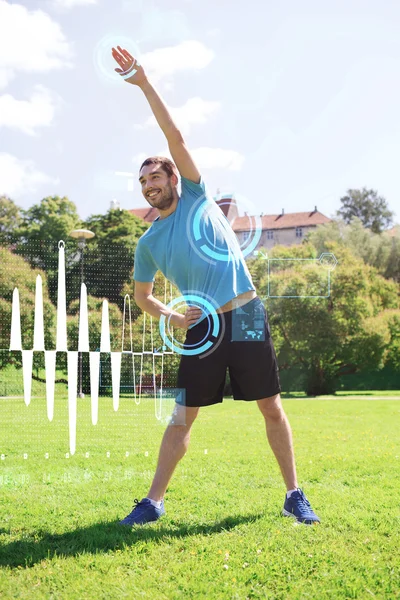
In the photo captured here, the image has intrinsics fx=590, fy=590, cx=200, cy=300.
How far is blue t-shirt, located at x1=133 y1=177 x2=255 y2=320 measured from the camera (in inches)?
129

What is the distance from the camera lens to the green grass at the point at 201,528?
2.45 meters

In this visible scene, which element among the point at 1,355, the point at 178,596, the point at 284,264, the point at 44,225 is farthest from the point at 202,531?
the point at 44,225

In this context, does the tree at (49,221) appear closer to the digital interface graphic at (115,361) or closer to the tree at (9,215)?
the tree at (9,215)

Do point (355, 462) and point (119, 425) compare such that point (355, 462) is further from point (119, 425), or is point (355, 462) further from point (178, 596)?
point (119, 425)

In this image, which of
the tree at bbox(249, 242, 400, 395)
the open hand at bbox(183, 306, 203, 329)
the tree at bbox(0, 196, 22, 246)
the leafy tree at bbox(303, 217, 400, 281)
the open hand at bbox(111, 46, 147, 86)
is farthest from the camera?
the leafy tree at bbox(303, 217, 400, 281)

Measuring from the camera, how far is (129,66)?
10.3 ft

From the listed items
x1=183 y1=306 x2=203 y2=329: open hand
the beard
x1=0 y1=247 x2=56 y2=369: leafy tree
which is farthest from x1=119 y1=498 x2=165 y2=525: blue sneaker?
x1=0 y1=247 x2=56 y2=369: leafy tree

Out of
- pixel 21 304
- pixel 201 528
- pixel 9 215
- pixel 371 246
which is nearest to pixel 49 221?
pixel 9 215

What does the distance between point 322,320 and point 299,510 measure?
20230mm

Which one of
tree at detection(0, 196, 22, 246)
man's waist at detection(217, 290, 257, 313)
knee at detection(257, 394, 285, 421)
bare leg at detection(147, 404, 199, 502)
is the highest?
tree at detection(0, 196, 22, 246)

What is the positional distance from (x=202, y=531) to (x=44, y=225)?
27223 mm

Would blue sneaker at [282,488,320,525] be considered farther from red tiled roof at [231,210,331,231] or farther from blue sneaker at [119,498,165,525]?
red tiled roof at [231,210,331,231]

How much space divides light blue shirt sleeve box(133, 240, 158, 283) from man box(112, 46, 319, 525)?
6cm

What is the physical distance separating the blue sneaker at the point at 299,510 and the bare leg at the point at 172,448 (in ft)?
2.23
